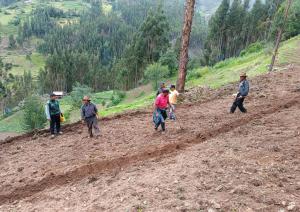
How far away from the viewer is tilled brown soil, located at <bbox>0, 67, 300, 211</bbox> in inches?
316

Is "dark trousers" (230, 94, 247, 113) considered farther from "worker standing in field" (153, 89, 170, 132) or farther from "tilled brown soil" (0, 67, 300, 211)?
"worker standing in field" (153, 89, 170, 132)

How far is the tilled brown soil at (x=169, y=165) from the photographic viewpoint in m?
8.04

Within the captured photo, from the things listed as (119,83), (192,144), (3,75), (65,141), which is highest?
(192,144)

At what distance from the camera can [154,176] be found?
9.38 meters

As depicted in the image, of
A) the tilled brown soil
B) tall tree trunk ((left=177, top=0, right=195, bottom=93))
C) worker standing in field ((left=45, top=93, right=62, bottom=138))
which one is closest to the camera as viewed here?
the tilled brown soil

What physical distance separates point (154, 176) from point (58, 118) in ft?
23.7

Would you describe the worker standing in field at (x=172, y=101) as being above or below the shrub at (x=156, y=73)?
above

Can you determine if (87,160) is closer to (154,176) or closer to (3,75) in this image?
(154,176)

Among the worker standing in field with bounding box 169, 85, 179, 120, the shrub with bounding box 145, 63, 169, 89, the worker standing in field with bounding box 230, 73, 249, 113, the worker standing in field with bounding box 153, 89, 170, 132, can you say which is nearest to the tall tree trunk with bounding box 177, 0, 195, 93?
the worker standing in field with bounding box 169, 85, 179, 120

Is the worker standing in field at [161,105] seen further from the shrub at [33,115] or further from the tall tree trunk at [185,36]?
the shrub at [33,115]

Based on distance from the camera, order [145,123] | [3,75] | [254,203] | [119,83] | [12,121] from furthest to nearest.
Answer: [3,75] → [119,83] → [12,121] → [145,123] → [254,203]

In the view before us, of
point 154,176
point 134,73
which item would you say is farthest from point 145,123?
point 134,73

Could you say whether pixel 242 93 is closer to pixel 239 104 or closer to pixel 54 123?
pixel 239 104

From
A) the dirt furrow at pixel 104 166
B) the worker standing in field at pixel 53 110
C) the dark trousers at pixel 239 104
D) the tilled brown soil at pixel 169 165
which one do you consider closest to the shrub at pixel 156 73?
the tilled brown soil at pixel 169 165
